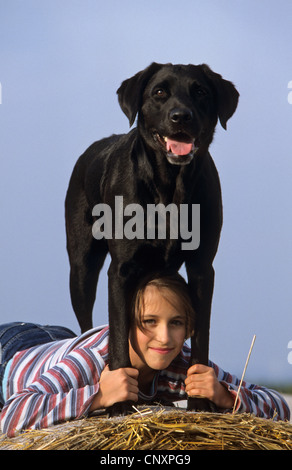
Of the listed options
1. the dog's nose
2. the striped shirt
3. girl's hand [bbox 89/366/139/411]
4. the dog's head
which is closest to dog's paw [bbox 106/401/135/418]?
girl's hand [bbox 89/366/139/411]

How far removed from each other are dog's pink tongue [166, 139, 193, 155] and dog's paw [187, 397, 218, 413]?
4.26ft

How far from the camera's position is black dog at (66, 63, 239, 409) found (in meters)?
3.93

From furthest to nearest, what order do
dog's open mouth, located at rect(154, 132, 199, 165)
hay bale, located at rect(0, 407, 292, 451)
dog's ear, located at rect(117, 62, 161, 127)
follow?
dog's ear, located at rect(117, 62, 161, 127), dog's open mouth, located at rect(154, 132, 199, 165), hay bale, located at rect(0, 407, 292, 451)

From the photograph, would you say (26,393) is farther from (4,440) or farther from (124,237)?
(124,237)

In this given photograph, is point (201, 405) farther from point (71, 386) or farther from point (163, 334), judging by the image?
point (71, 386)

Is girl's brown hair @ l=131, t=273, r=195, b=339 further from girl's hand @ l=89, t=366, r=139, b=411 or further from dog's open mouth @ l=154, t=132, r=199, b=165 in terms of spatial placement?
dog's open mouth @ l=154, t=132, r=199, b=165

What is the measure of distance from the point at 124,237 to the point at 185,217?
13.8 inches

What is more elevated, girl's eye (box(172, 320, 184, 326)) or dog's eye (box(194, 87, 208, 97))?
dog's eye (box(194, 87, 208, 97))

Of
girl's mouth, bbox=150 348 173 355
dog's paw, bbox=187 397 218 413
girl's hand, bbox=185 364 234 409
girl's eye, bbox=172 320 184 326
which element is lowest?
dog's paw, bbox=187 397 218 413

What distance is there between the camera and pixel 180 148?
13.0ft

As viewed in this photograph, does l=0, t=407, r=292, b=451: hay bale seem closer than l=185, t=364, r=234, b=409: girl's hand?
Yes

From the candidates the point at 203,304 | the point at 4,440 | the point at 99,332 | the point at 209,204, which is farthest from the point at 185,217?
the point at 4,440

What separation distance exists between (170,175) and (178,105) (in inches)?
15.9

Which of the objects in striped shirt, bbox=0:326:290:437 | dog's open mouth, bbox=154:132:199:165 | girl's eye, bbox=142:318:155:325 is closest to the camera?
striped shirt, bbox=0:326:290:437
